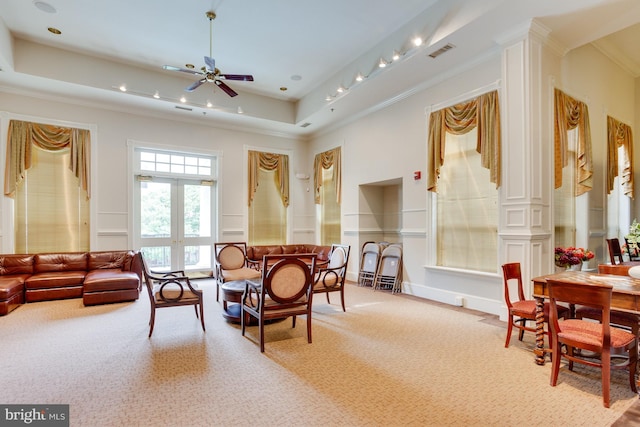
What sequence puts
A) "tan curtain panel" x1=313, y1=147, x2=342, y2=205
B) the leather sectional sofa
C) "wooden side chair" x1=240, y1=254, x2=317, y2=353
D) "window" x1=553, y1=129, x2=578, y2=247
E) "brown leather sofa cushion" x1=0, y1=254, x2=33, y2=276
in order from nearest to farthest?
1. "wooden side chair" x1=240, y1=254, x2=317, y2=353
2. "window" x1=553, y1=129, x2=578, y2=247
3. the leather sectional sofa
4. "brown leather sofa cushion" x1=0, y1=254, x2=33, y2=276
5. "tan curtain panel" x1=313, y1=147, x2=342, y2=205

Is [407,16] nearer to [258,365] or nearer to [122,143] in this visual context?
[258,365]

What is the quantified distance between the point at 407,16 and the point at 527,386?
478 cm

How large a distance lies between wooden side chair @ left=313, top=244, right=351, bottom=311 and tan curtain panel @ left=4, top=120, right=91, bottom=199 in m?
5.18

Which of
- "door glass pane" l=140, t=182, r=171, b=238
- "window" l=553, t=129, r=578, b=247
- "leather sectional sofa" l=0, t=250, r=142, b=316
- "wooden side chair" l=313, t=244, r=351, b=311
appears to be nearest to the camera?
"wooden side chair" l=313, t=244, r=351, b=311

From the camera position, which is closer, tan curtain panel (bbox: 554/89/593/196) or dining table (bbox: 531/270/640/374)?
dining table (bbox: 531/270/640/374)

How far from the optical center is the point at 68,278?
5.65 meters

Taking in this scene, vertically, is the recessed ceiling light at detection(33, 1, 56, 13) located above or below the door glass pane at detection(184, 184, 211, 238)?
above

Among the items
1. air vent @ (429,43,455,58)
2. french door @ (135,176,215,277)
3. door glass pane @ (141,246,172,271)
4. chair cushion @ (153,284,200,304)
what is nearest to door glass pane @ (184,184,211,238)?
french door @ (135,176,215,277)

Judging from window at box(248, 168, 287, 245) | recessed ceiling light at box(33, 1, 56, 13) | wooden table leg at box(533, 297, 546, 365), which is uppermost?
recessed ceiling light at box(33, 1, 56, 13)

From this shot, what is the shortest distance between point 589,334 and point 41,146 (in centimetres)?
863

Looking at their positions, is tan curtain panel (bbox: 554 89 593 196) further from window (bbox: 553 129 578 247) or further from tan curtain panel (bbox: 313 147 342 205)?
tan curtain panel (bbox: 313 147 342 205)

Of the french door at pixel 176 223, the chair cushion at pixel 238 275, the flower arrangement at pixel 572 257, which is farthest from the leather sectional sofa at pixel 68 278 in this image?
the flower arrangement at pixel 572 257

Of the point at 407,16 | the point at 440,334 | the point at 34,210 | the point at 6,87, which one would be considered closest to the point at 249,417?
the point at 440,334

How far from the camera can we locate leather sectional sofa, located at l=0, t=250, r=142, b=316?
5.27 metres
